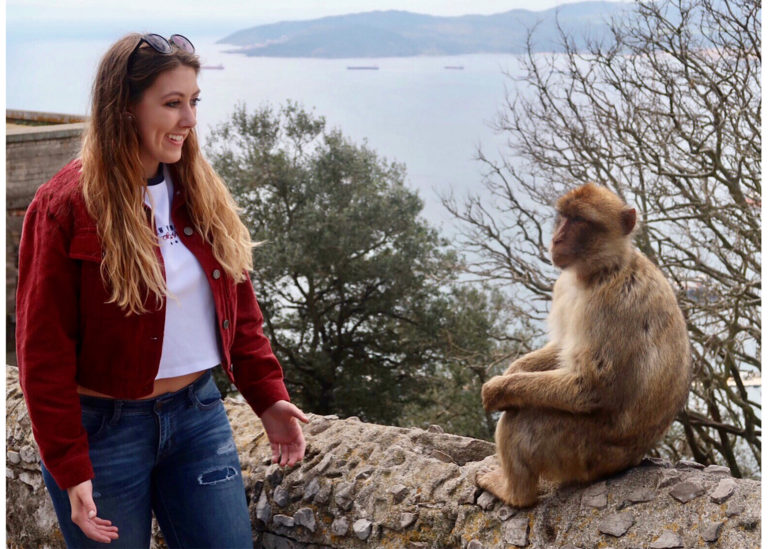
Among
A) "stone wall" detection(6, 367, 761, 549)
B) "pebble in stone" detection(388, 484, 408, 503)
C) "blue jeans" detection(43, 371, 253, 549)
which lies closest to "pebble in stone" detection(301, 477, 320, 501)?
"stone wall" detection(6, 367, 761, 549)

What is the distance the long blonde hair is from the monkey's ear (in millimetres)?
1517

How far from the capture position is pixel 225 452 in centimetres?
236

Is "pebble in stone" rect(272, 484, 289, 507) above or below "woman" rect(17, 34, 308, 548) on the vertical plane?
below

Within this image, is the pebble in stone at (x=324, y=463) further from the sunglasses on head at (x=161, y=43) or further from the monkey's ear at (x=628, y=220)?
Answer: the sunglasses on head at (x=161, y=43)

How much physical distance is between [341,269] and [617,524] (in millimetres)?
12282

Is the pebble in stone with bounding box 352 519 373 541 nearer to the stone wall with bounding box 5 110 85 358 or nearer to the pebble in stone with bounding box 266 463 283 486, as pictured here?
the pebble in stone with bounding box 266 463 283 486

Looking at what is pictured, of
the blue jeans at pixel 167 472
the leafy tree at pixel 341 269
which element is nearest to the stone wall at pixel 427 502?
the blue jeans at pixel 167 472

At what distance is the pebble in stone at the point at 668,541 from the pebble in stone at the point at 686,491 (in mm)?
116

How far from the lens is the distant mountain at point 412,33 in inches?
484

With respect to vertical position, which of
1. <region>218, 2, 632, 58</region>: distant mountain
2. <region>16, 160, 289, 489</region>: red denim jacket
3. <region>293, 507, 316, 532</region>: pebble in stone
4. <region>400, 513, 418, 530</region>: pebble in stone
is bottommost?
<region>293, 507, 316, 532</region>: pebble in stone

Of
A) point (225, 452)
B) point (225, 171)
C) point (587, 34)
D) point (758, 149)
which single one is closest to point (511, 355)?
point (758, 149)

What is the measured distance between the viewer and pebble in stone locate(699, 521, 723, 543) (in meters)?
2.22

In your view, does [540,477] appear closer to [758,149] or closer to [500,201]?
[758,149]

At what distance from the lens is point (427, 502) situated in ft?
8.80
